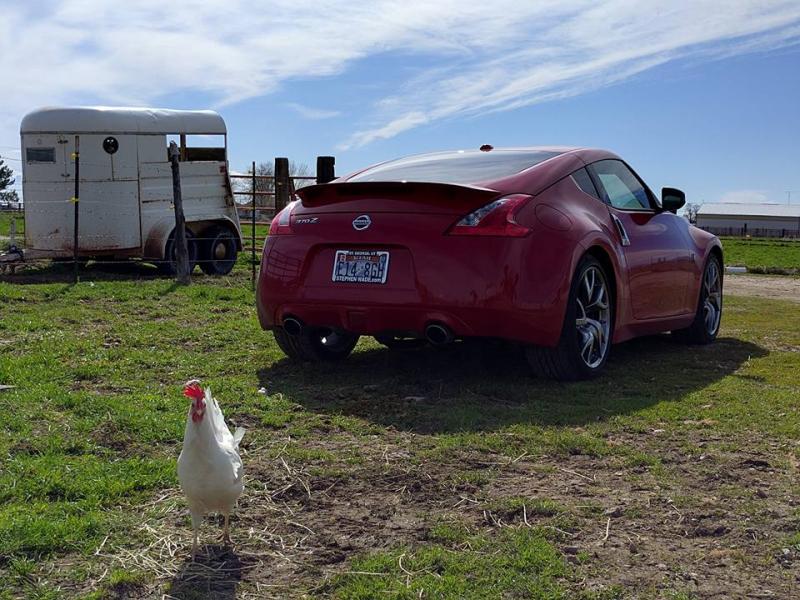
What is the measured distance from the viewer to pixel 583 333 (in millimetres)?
6004

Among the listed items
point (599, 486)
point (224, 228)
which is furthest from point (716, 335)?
point (224, 228)

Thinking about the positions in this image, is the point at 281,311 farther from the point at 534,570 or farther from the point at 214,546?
the point at 534,570

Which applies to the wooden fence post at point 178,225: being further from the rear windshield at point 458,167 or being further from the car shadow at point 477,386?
the rear windshield at point 458,167

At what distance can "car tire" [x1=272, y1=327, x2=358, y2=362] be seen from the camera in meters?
6.54

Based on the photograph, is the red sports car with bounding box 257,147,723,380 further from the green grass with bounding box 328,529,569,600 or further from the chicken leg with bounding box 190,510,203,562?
the chicken leg with bounding box 190,510,203,562

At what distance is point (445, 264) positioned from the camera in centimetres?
545

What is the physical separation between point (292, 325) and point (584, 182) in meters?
2.16

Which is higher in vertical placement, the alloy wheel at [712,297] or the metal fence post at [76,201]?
Result: the metal fence post at [76,201]

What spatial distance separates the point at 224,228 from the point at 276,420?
10448mm

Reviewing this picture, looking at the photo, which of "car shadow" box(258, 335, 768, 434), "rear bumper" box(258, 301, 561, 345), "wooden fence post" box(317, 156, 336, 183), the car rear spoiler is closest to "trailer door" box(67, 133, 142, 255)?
"wooden fence post" box(317, 156, 336, 183)

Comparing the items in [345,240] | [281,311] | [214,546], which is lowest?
[214,546]

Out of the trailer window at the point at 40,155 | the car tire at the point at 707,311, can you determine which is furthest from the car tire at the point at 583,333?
the trailer window at the point at 40,155

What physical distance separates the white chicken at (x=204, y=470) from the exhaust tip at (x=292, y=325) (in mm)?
2637

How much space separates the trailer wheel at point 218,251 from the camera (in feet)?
48.3
